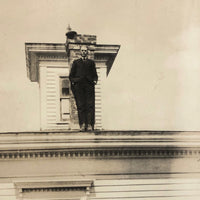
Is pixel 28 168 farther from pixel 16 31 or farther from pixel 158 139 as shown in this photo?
pixel 16 31

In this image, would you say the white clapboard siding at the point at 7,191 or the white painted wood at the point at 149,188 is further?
the white painted wood at the point at 149,188

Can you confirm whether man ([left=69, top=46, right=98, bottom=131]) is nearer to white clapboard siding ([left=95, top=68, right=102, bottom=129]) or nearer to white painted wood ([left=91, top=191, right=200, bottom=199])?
white painted wood ([left=91, top=191, right=200, bottom=199])

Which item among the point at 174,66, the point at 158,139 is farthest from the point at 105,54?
the point at 158,139

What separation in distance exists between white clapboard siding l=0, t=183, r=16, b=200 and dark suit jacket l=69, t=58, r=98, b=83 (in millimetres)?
2651

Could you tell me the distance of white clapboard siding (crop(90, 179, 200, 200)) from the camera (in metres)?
8.32

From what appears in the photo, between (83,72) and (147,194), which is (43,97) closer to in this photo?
(83,72)

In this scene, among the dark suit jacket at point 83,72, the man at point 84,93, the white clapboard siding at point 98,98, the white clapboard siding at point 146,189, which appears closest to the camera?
the white clapboard siding at point 146,189

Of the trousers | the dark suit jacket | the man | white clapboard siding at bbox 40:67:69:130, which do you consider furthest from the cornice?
white clapboard siding at bbox 40:67:69:130

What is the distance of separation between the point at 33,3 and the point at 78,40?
7.48 feet

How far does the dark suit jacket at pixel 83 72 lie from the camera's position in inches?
365

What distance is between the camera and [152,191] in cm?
844

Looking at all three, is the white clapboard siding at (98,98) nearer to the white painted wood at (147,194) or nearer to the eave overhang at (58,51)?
the eave overhang at (58,51)

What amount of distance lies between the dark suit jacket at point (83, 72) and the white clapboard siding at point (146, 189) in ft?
7.55

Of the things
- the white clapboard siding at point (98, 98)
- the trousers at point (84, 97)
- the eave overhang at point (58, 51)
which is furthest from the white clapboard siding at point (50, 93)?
the trousers at point (84, 97)
